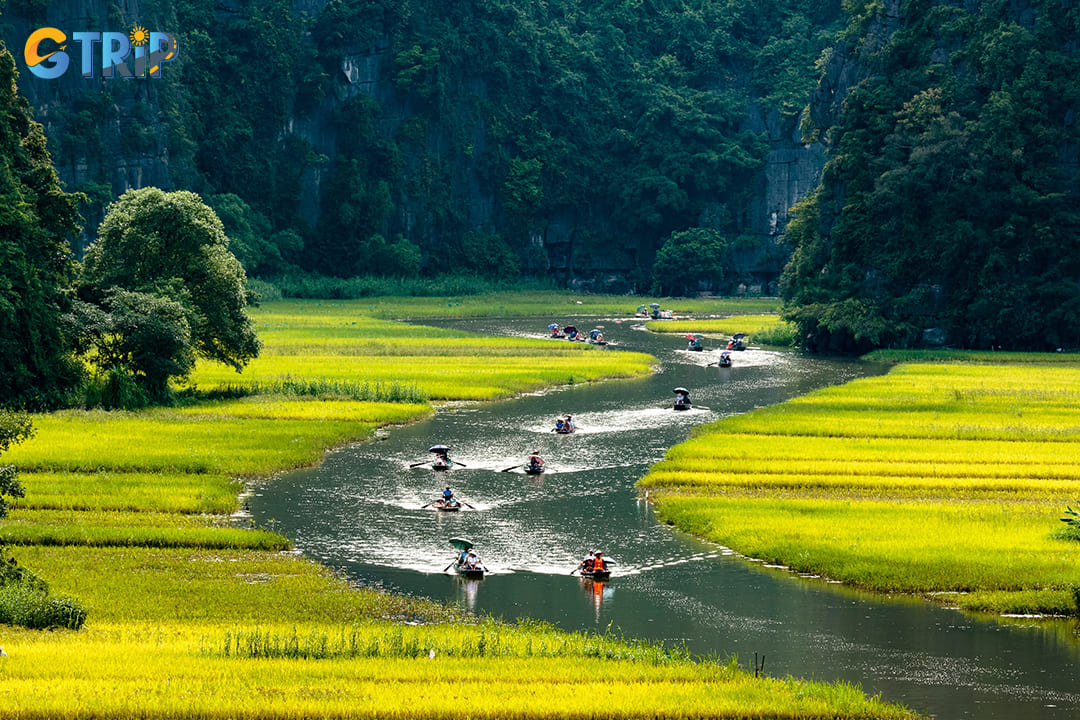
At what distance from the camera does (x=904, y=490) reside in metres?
37.7

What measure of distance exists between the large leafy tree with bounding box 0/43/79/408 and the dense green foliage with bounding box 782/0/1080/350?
56358mm

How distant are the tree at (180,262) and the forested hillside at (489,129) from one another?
251 ft

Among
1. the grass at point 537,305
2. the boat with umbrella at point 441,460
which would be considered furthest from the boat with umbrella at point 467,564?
the grass at point 537,305

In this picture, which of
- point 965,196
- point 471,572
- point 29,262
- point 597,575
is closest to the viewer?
point 597,575

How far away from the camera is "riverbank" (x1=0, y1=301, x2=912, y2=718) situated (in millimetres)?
18750

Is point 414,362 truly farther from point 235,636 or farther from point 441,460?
point 235,636

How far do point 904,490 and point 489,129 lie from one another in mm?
137155

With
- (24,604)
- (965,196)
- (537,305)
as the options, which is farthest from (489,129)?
(24,604)

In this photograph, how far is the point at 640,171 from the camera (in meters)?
172

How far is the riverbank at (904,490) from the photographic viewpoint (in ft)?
92.9

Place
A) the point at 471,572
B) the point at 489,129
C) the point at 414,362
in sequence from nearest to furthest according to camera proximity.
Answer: the point at 471,572, the point at 414,362, the point at 489,129

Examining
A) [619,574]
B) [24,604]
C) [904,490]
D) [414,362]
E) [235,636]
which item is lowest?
[619,574]

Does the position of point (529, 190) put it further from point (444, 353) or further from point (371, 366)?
point (371, 366)

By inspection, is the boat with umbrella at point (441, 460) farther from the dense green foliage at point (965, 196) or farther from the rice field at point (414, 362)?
the dense green foliage at point (965, 196)
